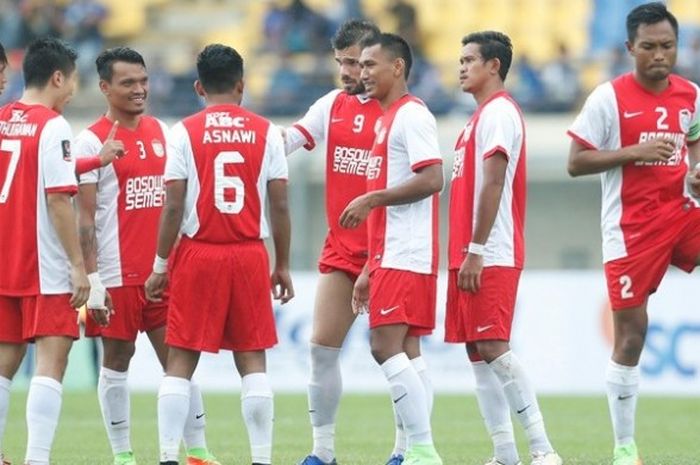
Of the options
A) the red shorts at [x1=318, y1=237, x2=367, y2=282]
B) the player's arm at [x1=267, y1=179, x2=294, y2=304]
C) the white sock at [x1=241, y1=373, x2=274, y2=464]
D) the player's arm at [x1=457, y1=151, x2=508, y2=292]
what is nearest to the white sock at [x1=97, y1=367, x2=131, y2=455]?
the white sock at [x1=241, y1=373, x2=274, y2=464]

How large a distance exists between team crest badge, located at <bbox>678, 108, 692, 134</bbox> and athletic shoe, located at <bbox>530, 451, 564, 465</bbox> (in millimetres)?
2226

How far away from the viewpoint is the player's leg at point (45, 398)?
9297 millimetres

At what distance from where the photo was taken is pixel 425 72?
81.3ft

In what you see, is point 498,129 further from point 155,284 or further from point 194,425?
point 194,425

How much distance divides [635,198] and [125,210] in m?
3.29

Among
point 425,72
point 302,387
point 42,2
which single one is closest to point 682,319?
point 302,387

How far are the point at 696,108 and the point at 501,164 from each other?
1.44 m

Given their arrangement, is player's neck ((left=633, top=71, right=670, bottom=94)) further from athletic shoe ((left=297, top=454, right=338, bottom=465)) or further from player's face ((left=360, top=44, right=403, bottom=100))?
athletic shoe ((left=297, top=454, right=338, bottom=465))

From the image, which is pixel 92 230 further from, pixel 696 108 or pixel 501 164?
pixel 696 108

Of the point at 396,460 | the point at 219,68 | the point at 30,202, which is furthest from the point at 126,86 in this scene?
the point at 396,460

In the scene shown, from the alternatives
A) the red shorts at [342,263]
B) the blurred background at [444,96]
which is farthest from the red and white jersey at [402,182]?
the blurred background at [444,96]

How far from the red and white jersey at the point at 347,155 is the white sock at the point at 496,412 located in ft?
4.04

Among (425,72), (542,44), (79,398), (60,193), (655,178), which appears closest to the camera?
(60,193)

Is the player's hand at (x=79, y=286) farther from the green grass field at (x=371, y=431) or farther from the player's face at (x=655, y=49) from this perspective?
the player's face at (x=655, y=49)
